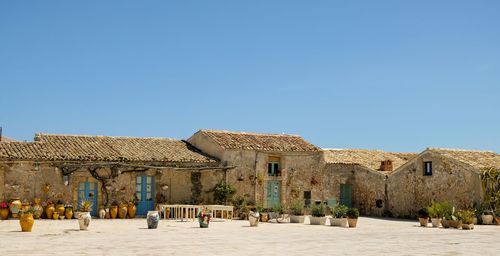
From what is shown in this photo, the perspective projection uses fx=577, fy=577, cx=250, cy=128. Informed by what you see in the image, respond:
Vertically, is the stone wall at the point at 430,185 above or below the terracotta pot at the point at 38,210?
above

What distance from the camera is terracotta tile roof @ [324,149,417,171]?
106 ft

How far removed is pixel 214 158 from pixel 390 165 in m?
10.3

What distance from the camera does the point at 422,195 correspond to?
93.3 feet

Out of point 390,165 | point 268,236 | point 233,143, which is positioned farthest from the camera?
point 390,165

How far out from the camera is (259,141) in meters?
30.0

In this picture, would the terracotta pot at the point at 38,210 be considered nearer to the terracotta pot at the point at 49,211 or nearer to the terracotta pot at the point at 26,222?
the terracotta pot at the point at 49,211

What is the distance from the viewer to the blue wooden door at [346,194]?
32.3 m

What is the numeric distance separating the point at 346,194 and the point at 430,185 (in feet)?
18.3

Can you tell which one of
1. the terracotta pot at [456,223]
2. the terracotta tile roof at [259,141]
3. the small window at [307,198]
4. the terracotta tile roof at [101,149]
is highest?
the terracotta tile roof at [259,141]

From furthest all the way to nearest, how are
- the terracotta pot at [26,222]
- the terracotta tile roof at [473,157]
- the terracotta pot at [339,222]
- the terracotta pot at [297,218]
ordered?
the terracotta tile roof at [473,157] → the terracotta pot at [297,218] → the terracotta pot at [339,222] → the terracotta pot at [26,222]

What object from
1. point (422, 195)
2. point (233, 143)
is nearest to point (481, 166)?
point (422, 195)

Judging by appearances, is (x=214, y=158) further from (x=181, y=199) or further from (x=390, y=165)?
(x=390, y=165)

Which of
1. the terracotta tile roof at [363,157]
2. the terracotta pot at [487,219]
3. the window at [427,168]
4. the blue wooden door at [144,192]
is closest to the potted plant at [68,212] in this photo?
the blue wooden door at [144,192]

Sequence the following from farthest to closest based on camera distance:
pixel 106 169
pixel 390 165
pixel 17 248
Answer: pixel 390 165, pixel 106 169, pixel 17 248
